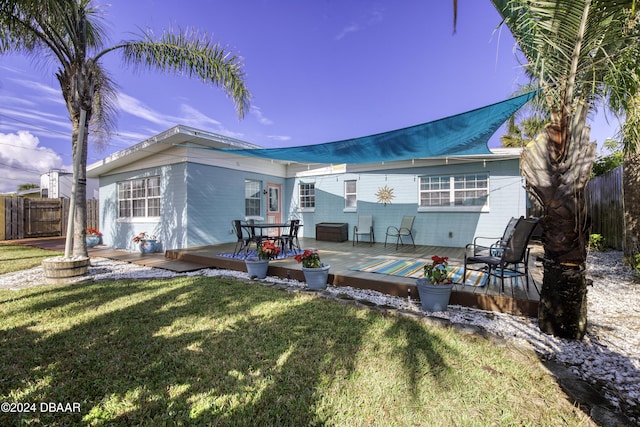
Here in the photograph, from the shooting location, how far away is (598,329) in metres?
2.79

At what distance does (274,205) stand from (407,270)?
668 cm

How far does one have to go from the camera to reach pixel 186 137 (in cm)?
711

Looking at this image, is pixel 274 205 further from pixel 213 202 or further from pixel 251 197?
pixel 213 202

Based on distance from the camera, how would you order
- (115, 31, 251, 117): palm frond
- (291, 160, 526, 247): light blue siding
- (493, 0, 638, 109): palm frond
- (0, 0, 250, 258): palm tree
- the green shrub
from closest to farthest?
1. (493, 0, 638, 109): palm frond
2. (0, 0, 250, 258): palm tree
3. (115, 31, 251, 117): palm frond
4. the green shrub
5. (291, 160, 526, 247): light blue siding

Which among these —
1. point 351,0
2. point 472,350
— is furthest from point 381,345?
point 351,0

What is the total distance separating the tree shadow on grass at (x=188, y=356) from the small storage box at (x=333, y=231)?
5744 millimetres

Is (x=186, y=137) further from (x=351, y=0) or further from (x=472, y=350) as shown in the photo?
(x=472, y=350)

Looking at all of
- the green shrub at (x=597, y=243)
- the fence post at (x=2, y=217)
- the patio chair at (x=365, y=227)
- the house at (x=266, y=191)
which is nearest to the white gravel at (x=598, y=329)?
the green shrub at (x=597, y=243)

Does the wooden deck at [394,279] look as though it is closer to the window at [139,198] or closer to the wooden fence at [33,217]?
the window at [139,198]

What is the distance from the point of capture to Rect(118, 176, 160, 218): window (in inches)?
336

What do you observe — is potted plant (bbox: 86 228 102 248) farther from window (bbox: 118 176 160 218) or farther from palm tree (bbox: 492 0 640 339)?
palm tree (bbox: 492 0 640 339)

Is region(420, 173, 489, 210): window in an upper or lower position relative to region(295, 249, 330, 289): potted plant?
upper

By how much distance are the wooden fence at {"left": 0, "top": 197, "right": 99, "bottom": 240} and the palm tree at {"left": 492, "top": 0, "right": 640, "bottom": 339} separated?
55.8 ft

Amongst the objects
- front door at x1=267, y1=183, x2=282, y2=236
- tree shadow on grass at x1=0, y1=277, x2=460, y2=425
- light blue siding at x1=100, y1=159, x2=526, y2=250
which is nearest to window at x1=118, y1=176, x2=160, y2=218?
light blue siding at x1=100, y1=159, x2=526, y2=250
